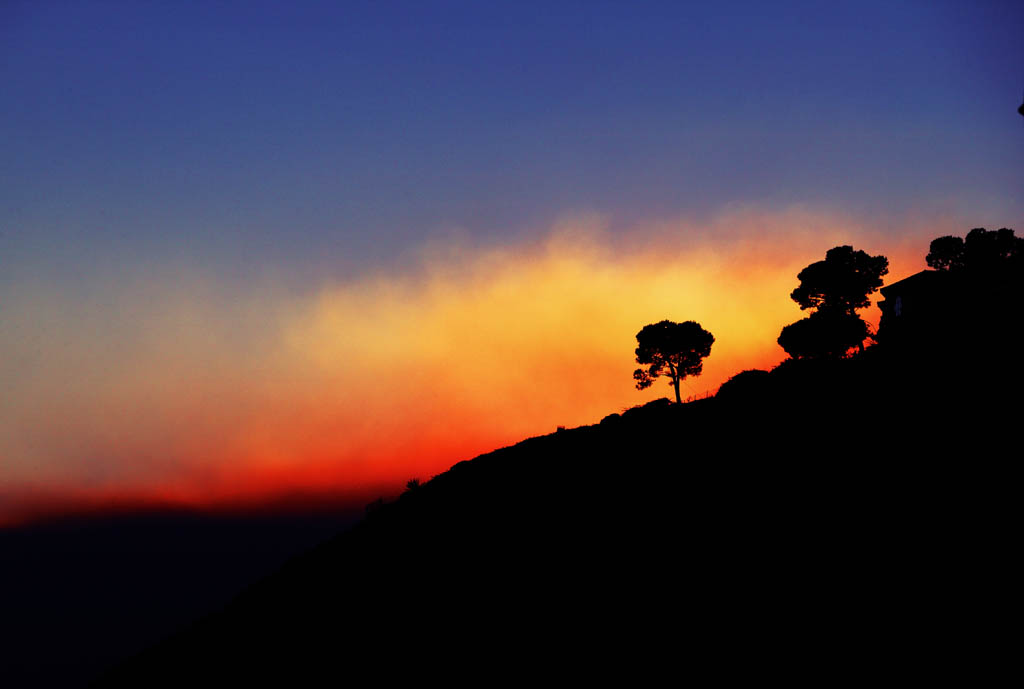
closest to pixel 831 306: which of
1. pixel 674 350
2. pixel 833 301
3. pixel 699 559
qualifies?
pixel 833 301

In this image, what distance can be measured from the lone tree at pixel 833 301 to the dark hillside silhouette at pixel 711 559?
32367mm

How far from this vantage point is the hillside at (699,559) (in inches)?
549

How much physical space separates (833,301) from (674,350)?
772 inches

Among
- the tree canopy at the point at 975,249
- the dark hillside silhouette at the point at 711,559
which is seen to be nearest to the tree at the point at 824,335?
the tree canopy at the point at 975,249

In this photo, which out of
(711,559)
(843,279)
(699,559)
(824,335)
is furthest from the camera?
(843,279)

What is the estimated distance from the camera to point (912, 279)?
57344 mm

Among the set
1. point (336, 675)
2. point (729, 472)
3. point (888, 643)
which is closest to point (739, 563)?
point (888, 643)

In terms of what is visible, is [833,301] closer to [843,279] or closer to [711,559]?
[843,279]

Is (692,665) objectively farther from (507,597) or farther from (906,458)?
(906,458)

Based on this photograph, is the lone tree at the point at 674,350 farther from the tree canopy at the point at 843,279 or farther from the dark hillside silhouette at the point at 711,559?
the dark hillside silhouette at the point at 711,559

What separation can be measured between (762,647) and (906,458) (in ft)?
33.5

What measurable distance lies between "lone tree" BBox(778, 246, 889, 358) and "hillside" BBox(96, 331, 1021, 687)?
33.3 meters

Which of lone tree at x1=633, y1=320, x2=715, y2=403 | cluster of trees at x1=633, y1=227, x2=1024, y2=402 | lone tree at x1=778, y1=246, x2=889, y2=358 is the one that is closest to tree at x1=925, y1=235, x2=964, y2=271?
cluster of trees at x1=633, y1=227, x2=1024, y2=402

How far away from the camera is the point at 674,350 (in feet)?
237
